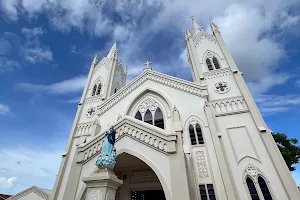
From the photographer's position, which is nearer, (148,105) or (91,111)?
(148,105)

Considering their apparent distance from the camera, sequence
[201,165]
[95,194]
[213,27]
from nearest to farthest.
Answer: [95,194] < [201,165] < [213,27]

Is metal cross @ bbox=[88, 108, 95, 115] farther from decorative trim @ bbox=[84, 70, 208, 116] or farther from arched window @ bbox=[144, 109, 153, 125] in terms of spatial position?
arched window @ bbox=[144, 109, 153, 125]

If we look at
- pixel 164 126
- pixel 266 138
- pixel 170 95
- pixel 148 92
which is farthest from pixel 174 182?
pixel 148 92

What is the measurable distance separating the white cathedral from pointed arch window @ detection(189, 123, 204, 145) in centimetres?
7

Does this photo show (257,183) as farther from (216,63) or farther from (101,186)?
(216,63)

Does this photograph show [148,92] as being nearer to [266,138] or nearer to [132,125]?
[132,125]

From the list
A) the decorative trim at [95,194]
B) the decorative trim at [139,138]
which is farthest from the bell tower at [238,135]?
the decorative trim at [95,194]

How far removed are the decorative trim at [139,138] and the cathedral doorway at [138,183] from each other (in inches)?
74.7

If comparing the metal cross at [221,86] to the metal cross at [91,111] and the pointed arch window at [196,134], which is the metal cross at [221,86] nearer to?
the pointed arch window at [196,134]

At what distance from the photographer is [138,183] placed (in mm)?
9438

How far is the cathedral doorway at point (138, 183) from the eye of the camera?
9.27 metres

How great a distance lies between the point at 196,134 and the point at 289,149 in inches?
556

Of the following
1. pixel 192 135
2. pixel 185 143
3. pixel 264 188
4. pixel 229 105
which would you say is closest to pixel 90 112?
pixel 185 143

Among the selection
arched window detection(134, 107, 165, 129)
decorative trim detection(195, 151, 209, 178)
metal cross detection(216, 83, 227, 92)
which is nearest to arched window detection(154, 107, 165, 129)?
arched window detection(134, 107, 165, 129)
